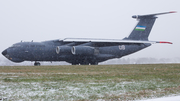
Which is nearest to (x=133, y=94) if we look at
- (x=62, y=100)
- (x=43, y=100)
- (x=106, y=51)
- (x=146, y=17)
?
(x=62, y=100)

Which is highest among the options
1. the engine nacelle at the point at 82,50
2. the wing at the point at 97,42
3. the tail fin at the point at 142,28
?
A: the tail fin at the point at 142,28

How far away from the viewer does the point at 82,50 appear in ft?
78.5

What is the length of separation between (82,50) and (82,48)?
219 mm

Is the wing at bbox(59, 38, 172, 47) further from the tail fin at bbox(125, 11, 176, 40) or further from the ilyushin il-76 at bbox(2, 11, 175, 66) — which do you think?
the tail fin at bbox(125, 11, 176, 40)

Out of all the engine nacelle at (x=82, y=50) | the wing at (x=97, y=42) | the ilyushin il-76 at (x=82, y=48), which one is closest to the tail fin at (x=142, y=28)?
the ilyushin il-76 at (x=82, y=48)

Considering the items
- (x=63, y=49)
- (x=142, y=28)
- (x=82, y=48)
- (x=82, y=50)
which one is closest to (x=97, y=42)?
(x=82, y=48)

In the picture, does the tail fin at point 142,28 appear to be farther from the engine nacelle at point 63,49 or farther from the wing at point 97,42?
the engine nacelle at point 63,49

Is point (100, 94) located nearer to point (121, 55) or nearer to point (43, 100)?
point (43, 100)

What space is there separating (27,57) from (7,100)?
737 inches

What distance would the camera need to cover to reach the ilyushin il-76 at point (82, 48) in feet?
76.0

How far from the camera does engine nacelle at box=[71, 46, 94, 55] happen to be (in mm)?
23591

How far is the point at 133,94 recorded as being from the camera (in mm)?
5695

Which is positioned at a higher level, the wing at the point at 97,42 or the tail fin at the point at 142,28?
the tail fin at the point at 142,28

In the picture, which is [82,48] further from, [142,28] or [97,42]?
[142,28]
